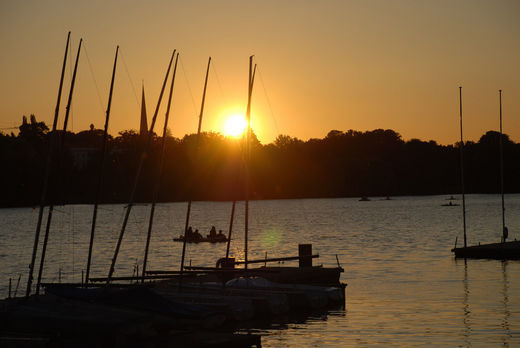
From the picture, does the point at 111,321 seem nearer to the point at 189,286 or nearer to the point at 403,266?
the point at 189,286

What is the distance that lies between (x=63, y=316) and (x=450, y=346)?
14.9 metres

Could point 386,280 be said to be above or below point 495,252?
below

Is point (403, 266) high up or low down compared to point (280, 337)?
up

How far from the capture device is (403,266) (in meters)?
67.0

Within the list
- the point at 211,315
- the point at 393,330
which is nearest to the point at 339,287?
the point at 393,330

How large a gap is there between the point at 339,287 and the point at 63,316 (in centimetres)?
1927

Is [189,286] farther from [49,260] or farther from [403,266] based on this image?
[49,260]

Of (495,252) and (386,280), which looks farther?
(495,252)

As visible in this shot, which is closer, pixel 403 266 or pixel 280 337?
pixel 280 337

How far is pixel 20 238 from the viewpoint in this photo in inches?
4628

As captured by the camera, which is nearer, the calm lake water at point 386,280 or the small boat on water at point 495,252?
the calm lake water at point 386,280

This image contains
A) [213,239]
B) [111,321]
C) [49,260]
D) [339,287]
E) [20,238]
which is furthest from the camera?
[20,238]

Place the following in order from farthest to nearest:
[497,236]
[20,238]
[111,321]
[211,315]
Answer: [20,238]
[497,236]
[211,315]
[111,321]

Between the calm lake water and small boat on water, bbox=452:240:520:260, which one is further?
small boat on water, bbox=452:240:520:260
